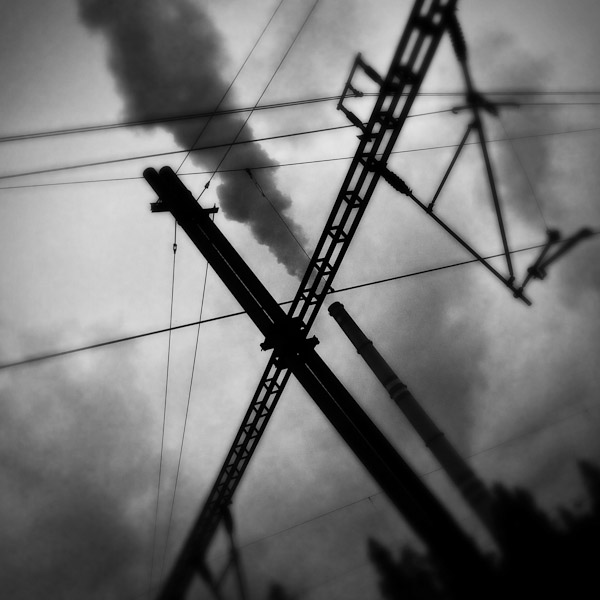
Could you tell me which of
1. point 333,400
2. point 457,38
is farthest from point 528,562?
point 457,38

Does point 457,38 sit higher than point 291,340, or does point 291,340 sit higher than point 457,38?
point 457,38

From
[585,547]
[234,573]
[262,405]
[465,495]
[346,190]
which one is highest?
[346,190]

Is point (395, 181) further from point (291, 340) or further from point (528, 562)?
point (528, 562)

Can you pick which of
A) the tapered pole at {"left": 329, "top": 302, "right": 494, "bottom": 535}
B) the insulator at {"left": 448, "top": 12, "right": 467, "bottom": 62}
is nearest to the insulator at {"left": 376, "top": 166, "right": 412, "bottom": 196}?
the insulator at {"left": 448, "top": 12, "right": 467, "bottom": 62}

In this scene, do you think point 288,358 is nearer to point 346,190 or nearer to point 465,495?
point 346,190

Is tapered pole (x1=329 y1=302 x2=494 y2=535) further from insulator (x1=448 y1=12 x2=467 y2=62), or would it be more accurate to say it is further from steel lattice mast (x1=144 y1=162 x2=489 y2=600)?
insulator (x1=448 y1=12 x2=467 y2=62)

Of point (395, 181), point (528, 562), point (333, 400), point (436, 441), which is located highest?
point (395, 181)

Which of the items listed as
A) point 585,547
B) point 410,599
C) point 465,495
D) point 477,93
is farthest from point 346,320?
point 410,599

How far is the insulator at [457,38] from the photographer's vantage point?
5641 millimetres

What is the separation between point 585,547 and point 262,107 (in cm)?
1614

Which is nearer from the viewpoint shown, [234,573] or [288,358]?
[288,358]

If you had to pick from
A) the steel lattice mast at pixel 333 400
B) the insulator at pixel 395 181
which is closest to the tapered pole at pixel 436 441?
the steel lattice mast at pixel 333 400

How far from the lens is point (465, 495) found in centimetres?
1147

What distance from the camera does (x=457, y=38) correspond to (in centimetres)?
570
